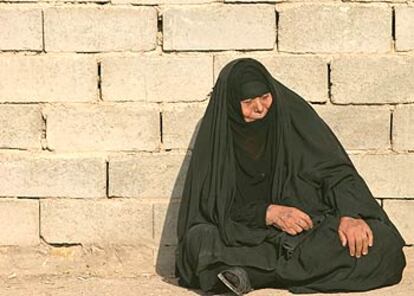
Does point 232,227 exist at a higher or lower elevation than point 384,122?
lower

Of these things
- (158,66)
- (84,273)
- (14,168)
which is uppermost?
(158,66)

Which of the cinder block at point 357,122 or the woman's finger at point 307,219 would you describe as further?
the cinder block at point 357,122

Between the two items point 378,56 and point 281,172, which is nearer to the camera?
point 281,172

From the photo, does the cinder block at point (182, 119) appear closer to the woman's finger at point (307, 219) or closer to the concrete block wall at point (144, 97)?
the concrete block wall at point (144, 97)

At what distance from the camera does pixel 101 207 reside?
701 centimetres

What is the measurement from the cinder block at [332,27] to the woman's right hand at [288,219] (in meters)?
1.19

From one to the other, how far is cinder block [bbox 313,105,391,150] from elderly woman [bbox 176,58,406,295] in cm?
53

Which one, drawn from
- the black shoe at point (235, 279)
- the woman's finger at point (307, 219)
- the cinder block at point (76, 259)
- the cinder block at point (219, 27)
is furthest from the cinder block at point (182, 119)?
the black shoe at point (235, 279)

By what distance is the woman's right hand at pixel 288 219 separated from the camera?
6133mm

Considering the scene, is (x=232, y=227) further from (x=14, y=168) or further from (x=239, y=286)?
(x=14, y=168)

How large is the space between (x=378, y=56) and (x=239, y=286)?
1823 mm

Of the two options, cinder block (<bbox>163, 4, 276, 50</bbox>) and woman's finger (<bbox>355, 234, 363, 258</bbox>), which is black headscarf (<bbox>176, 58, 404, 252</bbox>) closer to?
woman's finger (<bbox>355, 234, 363, 258</bbox>)

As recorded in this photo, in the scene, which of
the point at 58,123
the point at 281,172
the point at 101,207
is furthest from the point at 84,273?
the point at 281,172

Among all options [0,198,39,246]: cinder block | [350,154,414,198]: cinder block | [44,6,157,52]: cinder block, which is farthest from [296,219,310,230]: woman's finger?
[0,198,39,246]: cinder block
